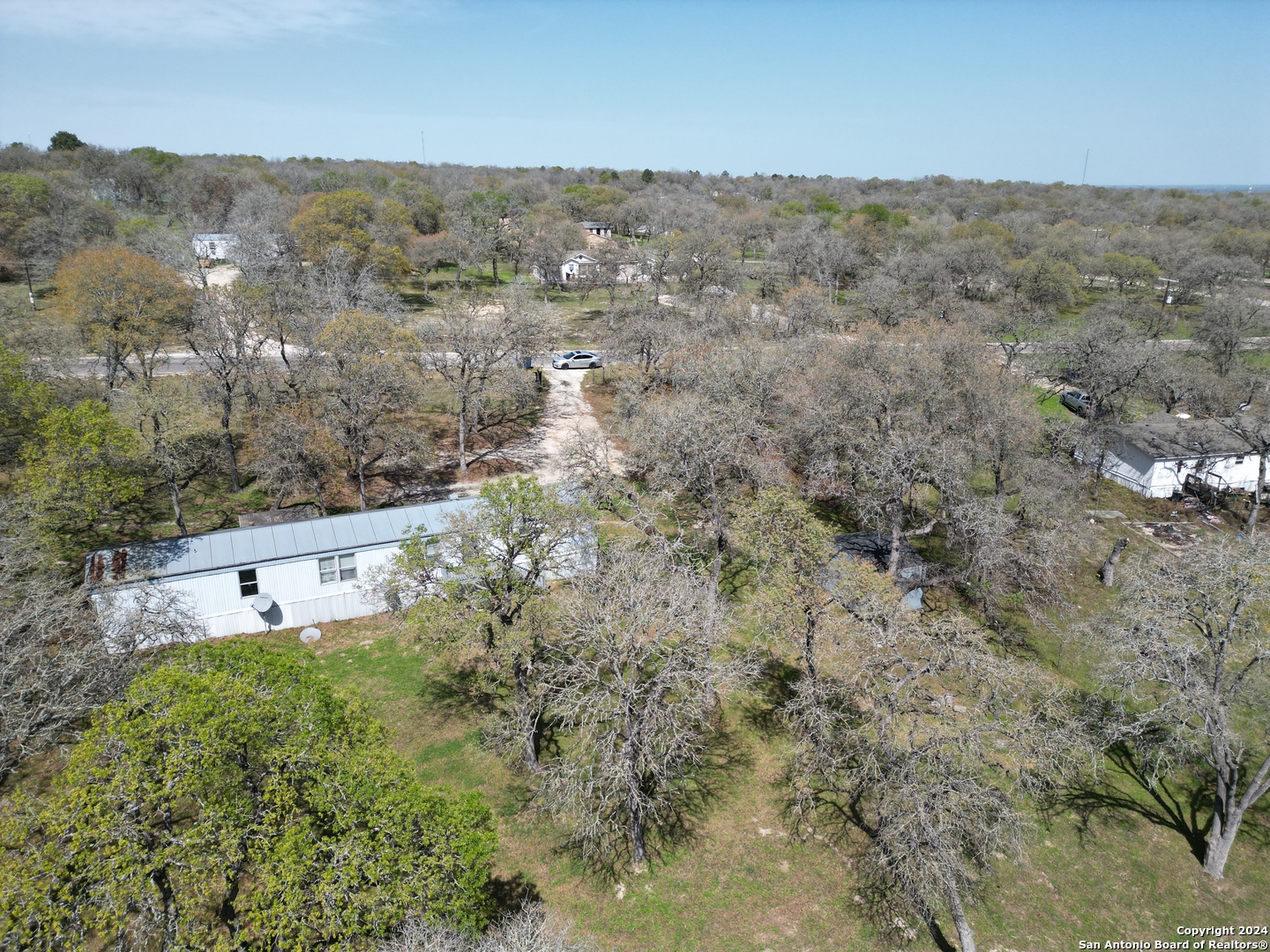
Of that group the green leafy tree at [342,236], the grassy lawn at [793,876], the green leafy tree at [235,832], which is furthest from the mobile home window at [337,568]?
the green leafy tree at [342,236]

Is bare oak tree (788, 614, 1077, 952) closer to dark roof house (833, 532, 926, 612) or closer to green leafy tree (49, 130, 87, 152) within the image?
dark roof house (833, 532, 926, 612)

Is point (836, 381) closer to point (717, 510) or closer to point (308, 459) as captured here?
point (717, 510)

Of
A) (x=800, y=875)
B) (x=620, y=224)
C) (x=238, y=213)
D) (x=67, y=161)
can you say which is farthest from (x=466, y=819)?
(x=67, y=161)

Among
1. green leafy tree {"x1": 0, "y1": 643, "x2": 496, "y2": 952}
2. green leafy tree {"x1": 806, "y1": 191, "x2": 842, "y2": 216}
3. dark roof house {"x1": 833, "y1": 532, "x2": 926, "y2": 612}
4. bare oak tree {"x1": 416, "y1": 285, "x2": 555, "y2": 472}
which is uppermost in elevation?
green leafy tree {"x1": 806, "y1": 191, "x2": 842, "y2": 216}

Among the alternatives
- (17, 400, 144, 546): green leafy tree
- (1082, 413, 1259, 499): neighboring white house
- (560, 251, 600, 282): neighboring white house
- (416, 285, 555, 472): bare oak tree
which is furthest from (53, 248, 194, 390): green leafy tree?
(1082, 413, 1259, 499): neighboring white house

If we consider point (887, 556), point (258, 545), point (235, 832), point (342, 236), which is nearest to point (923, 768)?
point (235, 832)

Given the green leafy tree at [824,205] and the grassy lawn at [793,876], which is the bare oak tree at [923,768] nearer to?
the grassy lawn at [793,876]
